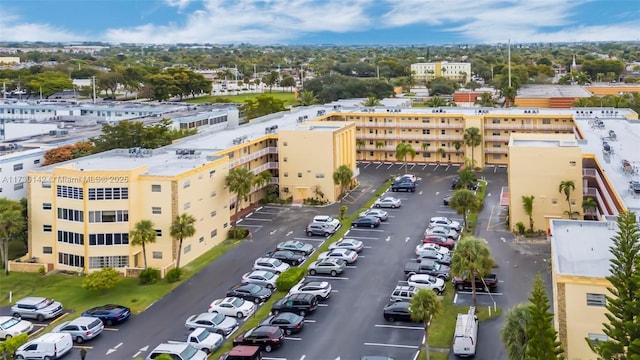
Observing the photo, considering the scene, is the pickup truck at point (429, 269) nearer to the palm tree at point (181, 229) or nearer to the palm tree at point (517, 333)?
the palm tree at point (517, 333)

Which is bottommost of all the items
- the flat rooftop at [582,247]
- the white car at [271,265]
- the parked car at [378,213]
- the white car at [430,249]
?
the white car at [271,265]

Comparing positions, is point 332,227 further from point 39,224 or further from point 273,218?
point 39,224

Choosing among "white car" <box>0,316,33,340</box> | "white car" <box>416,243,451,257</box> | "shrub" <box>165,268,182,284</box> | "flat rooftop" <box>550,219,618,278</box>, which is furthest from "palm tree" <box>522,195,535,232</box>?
"white car" <box>0,316,33,340</box>

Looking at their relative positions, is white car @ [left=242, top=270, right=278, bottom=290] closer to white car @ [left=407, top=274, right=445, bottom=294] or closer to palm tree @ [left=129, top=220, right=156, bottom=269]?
palm tree @ [left=129, top=220, right=156, bottom=269]

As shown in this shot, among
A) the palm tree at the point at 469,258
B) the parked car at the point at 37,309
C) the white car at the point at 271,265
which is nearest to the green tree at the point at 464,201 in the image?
the white car at the point at 271,265

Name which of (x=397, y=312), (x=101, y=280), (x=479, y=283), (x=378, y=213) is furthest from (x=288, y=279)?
(x=378, y=213)

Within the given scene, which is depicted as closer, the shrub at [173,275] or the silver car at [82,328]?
the silver car at [82,328]
